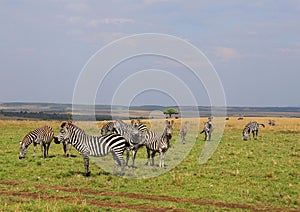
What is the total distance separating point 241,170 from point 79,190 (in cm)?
768

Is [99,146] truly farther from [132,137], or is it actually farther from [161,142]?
[132,137]

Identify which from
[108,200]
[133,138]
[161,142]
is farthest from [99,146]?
[108,200]

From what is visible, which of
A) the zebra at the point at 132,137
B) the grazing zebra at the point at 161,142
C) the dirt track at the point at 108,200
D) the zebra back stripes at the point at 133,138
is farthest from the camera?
the zebra back stripes at the point at 133,138

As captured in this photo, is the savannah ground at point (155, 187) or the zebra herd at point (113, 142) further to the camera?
the zebra herd at point (113, 142)

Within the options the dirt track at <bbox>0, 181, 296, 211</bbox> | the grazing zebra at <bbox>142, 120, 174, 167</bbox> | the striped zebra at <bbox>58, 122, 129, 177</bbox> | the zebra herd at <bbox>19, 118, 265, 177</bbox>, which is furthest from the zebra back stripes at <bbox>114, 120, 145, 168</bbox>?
the dirt track at <bbox>0, 181, 296, 211</bbox>

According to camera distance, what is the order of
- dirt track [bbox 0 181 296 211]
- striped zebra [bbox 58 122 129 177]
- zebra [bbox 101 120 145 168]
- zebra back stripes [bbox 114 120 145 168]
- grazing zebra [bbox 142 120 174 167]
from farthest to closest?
zebra back stripes [bbox 114 120 145 168], zebra [bbox 101 120 145 168], grazing zebra [bbox 142 120 174 167], striped zebra [bbox 58 122 129 177], dirt track [bbox 0 181 296 211]

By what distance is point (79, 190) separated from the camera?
1316cm

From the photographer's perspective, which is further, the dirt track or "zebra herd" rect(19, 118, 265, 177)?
"zebra herd" rect(19, 118, 265, 177)

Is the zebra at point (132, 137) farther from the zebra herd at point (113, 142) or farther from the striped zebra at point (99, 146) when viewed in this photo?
the striped zebra at point (99, 146)

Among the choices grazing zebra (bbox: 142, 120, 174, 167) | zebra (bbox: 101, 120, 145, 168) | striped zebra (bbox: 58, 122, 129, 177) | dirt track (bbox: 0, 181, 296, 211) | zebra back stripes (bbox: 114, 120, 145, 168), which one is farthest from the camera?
zebra back stripes (bbox: 114, 120, 145, 168)

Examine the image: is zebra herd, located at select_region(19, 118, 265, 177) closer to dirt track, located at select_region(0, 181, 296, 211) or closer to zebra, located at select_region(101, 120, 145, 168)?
zebra, located at select_region(101, 120, 145, 168)

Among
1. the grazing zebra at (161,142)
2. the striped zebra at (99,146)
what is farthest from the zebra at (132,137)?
the striped zebra at (99,146)

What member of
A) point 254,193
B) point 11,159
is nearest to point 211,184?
point 254,193

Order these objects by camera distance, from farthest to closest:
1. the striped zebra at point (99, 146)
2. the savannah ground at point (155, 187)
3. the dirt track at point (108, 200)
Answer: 1. the striped zebra at point (99, 146)
2. the savannah ground at point (155, 187)
3. the dirt track at point (108, 200)
